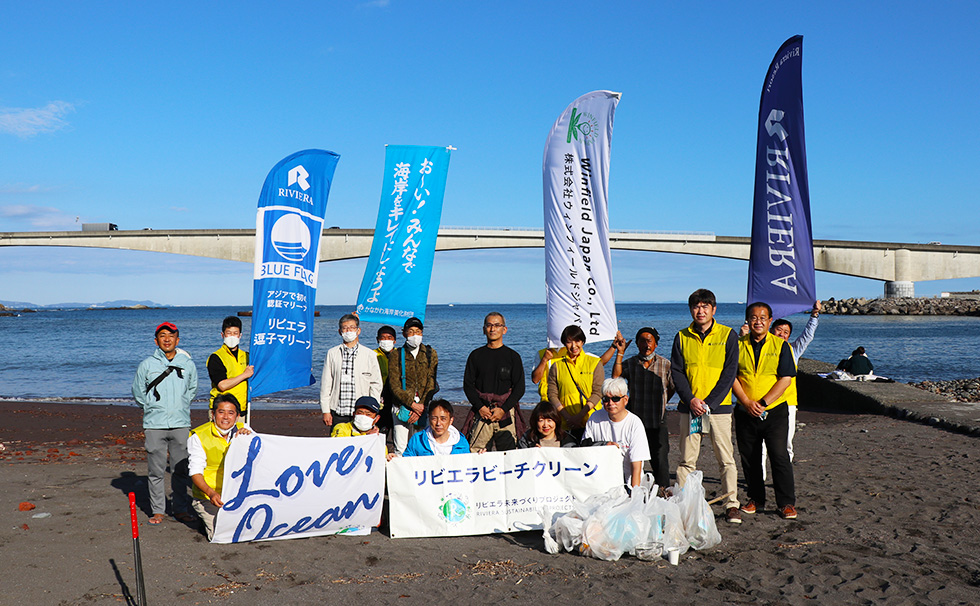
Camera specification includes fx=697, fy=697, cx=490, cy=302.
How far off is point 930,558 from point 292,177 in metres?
6.27

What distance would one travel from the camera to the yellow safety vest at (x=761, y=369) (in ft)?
19.4

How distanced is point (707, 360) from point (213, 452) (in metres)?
4.09

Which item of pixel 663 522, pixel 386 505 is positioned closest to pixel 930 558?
pixel 663 522

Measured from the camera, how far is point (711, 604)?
4.14 m

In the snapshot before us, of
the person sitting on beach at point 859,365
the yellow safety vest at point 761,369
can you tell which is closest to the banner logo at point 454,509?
the yellow safety vest at point 761,369

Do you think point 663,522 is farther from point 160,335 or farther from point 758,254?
point 160,335

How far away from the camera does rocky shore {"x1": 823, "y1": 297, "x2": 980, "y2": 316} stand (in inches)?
3250

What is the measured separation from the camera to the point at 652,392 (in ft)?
20.9

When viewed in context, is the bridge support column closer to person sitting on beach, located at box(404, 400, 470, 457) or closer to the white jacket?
the white jacket

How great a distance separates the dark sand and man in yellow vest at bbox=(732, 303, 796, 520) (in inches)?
13.2

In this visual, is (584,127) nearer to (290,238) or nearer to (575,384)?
(575,384)

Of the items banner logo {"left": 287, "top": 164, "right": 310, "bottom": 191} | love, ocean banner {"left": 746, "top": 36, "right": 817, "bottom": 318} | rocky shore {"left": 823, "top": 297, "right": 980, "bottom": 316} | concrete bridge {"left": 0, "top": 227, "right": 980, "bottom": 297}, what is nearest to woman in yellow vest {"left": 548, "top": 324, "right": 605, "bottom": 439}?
love, ocean banner {"left": 746, "top": 36, "right": 817, "bottom": 318}

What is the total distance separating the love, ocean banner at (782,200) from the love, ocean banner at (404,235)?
3.44 m

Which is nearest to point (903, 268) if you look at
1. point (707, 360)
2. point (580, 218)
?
point (580, 218)
